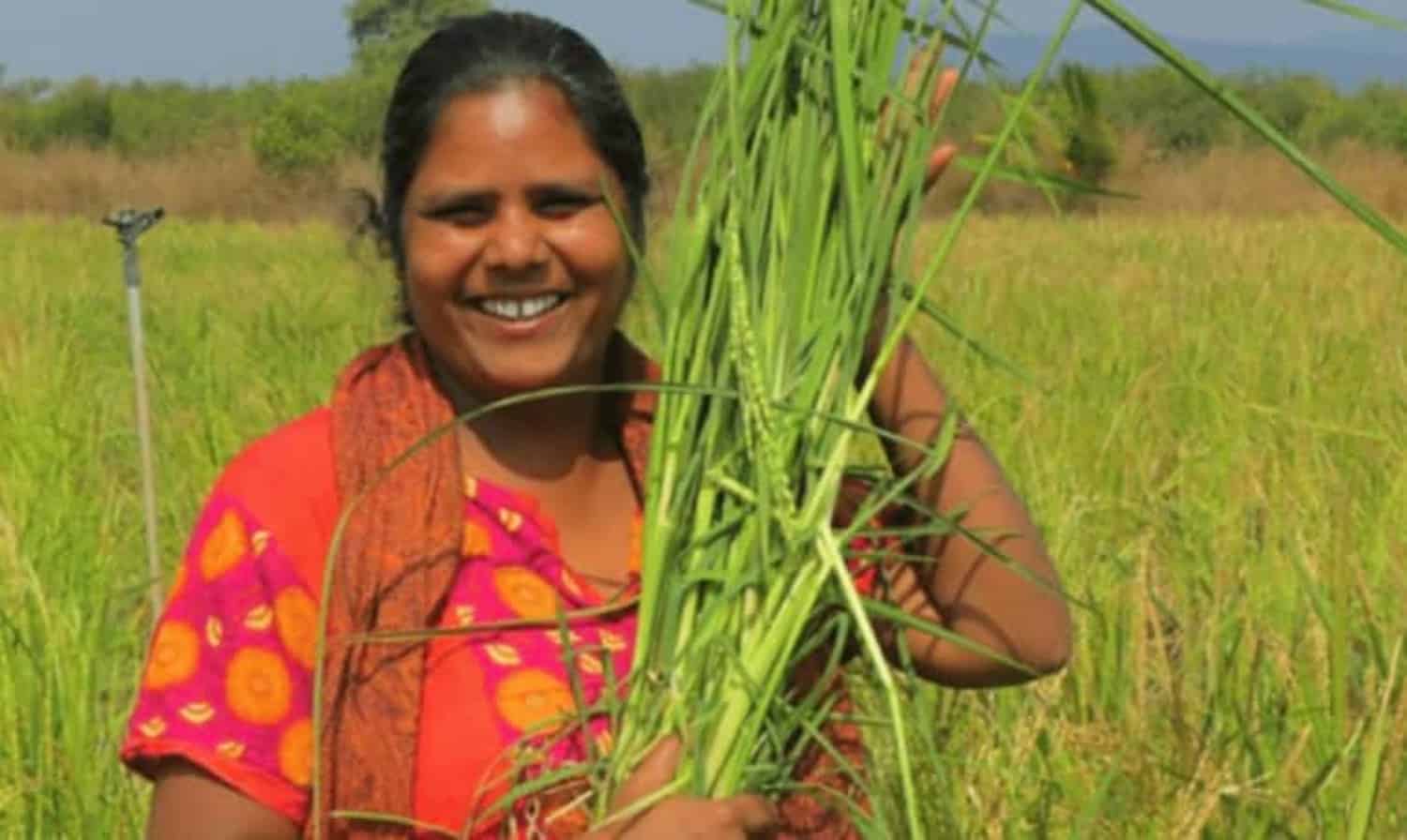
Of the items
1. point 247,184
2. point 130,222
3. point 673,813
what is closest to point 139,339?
point 130,222

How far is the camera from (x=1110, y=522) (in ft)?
9.44

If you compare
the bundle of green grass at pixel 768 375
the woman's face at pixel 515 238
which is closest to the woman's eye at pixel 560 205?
the woman's face at pixel 515 238

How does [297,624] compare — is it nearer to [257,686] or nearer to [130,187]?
[257,686]

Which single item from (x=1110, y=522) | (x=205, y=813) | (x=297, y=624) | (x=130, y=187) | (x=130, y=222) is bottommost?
(x=130, y=187)

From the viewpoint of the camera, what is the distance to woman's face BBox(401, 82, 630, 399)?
1.37 m

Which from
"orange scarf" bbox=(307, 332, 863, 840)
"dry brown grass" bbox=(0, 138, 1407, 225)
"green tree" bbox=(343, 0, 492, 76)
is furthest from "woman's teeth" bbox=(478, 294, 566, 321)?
"green tree" bbox=(343, 0, 492, 76)

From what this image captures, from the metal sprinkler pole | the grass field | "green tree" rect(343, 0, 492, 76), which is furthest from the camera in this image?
"green tree" rect(343, 0, 492, 76)

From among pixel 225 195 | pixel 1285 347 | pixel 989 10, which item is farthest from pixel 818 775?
pixel 225 195

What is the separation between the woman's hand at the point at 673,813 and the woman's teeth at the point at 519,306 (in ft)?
1.01

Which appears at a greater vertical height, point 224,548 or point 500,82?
point 500,82

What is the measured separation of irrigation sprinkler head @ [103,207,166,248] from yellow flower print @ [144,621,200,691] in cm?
139

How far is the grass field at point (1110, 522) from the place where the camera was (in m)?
1.77

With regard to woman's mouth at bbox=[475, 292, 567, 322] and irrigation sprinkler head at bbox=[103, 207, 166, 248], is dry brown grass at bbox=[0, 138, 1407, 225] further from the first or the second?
woman's mouth at bbox=[475, 292, 567, 322]

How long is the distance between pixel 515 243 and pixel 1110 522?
1.67 m
